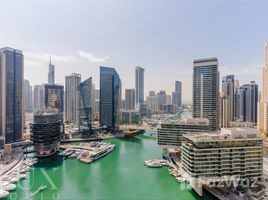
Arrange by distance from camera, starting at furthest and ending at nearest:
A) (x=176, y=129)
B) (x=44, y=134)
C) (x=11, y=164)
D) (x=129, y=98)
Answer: (x=129, y=98) < (x=44, y=134) < (x=176, y=129) < (x=11, y=164)

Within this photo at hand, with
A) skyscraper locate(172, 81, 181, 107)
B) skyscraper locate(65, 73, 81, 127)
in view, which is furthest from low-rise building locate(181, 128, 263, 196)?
skyscraper locate(172, 81, 181, 107)

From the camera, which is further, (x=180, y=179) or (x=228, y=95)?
(x=228, y=95)

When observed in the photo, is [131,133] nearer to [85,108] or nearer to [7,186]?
[85,108]

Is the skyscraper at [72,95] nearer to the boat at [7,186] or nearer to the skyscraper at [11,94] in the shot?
the skyscraper at [11,94]

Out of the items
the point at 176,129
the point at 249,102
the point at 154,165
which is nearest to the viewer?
the point at 154,165

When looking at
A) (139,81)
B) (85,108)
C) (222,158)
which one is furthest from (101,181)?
(139,81)

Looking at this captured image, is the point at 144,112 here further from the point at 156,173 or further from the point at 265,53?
the point at 156,173

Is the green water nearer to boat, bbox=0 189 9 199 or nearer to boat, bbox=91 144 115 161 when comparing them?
boat, bbox=0 189 9 199
